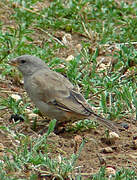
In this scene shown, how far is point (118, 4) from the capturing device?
9.47m

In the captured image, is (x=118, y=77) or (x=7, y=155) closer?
(x=7, y=155)

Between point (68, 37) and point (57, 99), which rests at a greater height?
point (68, 37)

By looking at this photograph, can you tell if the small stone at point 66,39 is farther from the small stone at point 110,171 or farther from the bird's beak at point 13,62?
the small stone at point 110,171

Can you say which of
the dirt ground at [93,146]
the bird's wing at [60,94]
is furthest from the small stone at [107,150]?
the bird's wing at [60,94]

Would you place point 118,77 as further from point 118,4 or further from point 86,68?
point 118,4

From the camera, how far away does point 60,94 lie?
5941mm

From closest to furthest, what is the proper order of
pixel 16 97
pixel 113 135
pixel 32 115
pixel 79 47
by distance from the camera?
pixel 113 135, pixel 32 115, pixel 16 97, pixel 79 47

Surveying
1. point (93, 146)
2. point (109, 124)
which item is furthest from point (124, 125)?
point (93, 146)

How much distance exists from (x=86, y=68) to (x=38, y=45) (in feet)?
3.26

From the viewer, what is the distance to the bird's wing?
5.84 meters

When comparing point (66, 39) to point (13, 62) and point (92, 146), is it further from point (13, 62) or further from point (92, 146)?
point (92, 146)

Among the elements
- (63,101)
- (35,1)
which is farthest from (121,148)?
(35,1)

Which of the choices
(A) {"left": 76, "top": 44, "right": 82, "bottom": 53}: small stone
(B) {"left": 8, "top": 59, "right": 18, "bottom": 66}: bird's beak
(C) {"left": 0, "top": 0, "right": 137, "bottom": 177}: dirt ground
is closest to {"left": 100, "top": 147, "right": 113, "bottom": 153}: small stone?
(C) {"left": 0, "top": 0, "right": 137, "bottom": 177}: dirt ground

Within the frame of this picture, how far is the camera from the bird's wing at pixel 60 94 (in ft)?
19.2
